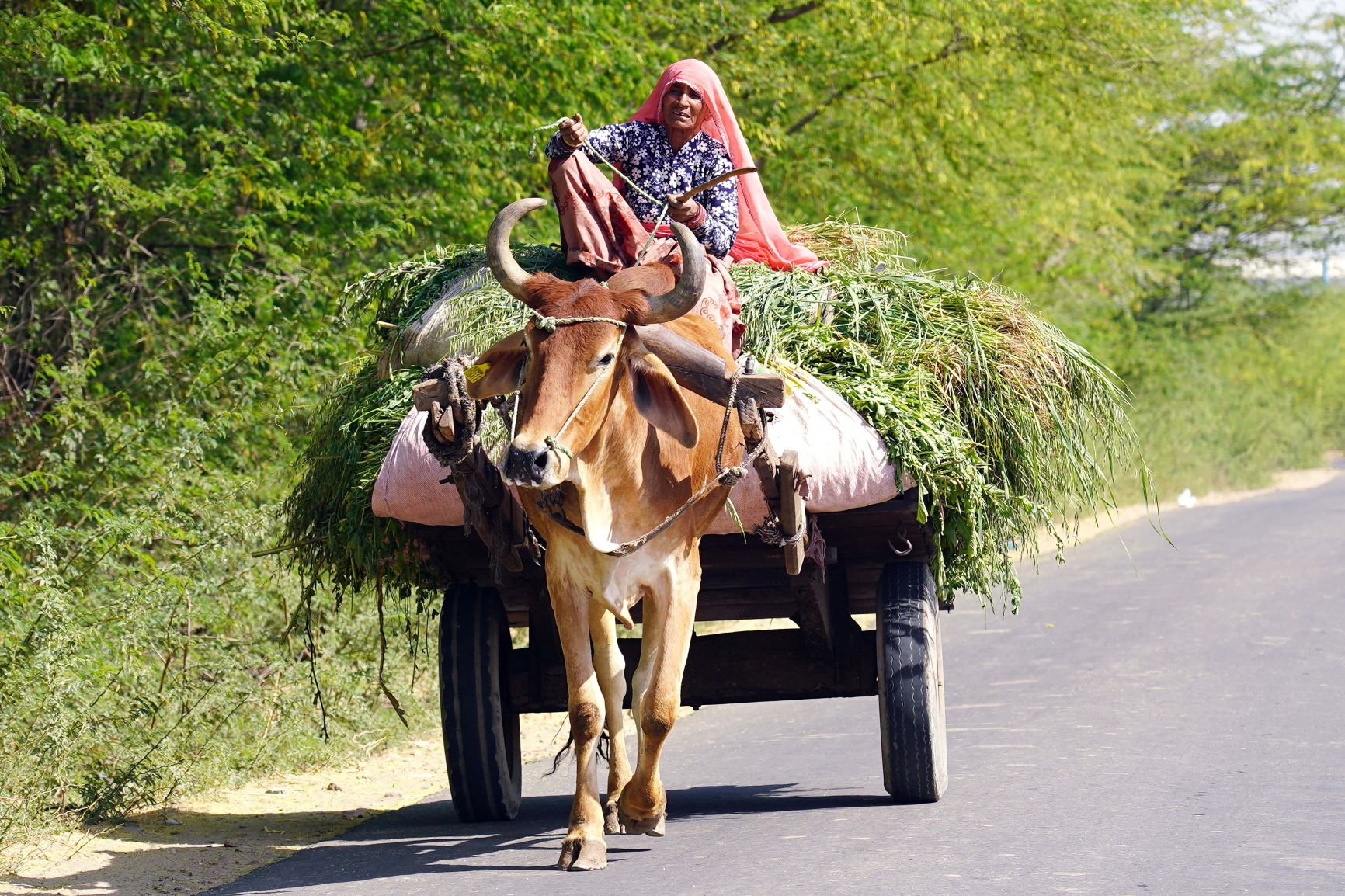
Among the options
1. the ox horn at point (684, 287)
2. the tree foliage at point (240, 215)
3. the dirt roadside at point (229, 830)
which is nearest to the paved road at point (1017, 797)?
the dirt roadside at point (229, 830)

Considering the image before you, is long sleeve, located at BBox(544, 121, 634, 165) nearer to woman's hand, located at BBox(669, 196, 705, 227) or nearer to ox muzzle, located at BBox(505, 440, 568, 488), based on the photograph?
woman's hand, located at BBox(669, 196, 705, 227)

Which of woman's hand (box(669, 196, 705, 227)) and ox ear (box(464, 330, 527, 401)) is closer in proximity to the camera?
ox ear (box(464, 330, 527, 401))

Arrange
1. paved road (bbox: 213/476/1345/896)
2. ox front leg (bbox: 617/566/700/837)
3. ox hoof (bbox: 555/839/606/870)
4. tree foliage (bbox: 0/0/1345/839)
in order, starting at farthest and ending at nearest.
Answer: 1. tree foliage (bbox: 0/0/1345/839)
2. ox front leg (bbox: 617/566/700/837)
3. ox hoof (bbox: 555/839/606/870)
4. paved road (bbox: 213/476/1345/896)

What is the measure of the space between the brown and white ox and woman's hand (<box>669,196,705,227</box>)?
0.61 metres

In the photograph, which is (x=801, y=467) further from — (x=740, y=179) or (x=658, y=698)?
(x=740, y=179)

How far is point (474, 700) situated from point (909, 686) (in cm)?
155

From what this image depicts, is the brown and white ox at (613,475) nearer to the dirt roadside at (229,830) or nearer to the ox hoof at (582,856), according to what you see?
the ox hoof at (582,856)

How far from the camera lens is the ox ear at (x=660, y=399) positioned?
17.0ft

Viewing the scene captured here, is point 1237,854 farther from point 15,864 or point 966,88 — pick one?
point 966,88

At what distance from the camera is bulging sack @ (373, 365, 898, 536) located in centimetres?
558

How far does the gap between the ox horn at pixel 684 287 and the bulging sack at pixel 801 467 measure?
26.8 inches

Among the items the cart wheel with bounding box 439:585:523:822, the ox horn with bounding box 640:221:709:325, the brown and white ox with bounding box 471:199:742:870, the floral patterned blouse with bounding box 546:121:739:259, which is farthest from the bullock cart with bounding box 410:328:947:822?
the floral patterned blouse with bounding box 546:121:739:259

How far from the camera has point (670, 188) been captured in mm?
6801

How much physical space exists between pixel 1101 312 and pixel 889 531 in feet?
62.8
